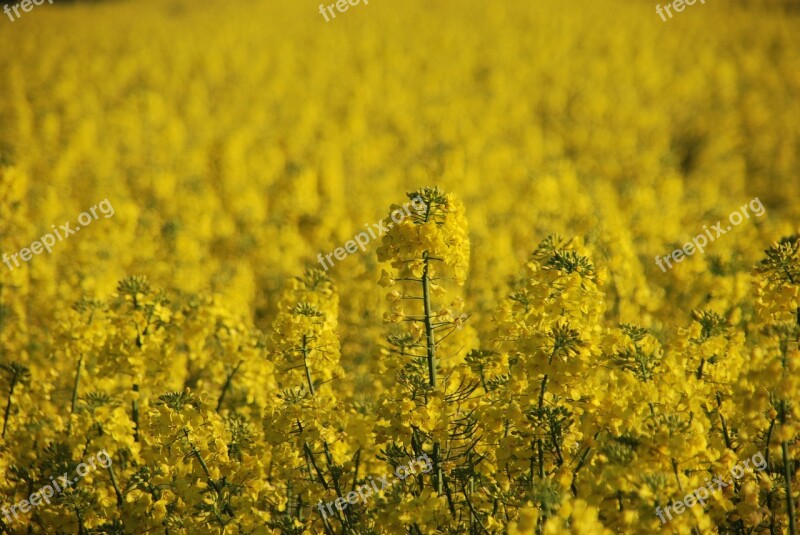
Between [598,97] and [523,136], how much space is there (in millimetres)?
3756

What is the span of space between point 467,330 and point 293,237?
5.00 m

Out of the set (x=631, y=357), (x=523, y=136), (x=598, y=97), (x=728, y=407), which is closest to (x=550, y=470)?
(x=631, y=357)

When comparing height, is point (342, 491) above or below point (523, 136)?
below

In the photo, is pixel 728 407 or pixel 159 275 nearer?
pixel 728 407

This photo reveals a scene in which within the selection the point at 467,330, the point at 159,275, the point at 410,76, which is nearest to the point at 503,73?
the point at 410,76

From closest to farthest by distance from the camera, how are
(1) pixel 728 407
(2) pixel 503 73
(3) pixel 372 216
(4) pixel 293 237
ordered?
1. (1) pixel 728 407
2. (4) pixel 293 237
3. (3) pixel 372 216
4. (2) pixel 503 73

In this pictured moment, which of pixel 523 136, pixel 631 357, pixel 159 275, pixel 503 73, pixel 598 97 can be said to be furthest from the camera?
pixel 503 73

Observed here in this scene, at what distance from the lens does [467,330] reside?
4.44 m

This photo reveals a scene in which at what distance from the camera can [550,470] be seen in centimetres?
345

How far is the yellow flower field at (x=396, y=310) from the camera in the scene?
3.23m

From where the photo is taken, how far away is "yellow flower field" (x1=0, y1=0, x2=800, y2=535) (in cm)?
323

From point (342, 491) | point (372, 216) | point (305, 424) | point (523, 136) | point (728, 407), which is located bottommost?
point (728, 407)

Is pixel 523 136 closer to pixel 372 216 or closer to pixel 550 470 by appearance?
pixel 372 216

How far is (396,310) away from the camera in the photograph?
340 centimetres
